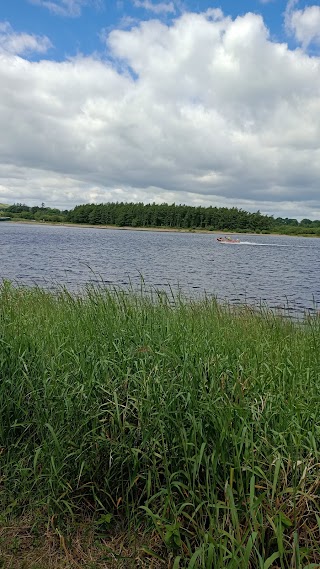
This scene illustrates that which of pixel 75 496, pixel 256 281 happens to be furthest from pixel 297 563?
pixel 256 281

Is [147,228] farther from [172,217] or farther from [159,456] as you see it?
[159,456]

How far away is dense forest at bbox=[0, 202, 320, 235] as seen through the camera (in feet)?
518

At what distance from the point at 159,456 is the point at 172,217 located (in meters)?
163

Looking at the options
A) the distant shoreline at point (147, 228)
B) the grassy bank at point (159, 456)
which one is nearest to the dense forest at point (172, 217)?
the distant shoreline at point (147, 228)

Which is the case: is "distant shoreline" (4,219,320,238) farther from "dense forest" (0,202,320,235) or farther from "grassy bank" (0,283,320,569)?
"grassy bank" (0,283,320,569)

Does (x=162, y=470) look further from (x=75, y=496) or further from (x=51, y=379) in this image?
(x=51, y=379)

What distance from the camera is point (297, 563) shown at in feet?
7.61

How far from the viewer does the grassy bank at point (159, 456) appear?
2.68 m

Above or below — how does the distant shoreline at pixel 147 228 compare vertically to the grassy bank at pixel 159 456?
below

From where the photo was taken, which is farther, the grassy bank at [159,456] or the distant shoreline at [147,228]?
the distant shoreline at [147,228]

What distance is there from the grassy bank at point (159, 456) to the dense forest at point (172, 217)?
154895 mm

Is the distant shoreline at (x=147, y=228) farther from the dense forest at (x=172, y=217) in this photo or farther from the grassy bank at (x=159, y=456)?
the grassy bank at (x=159, y=456)

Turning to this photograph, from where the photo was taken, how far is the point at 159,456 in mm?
3020

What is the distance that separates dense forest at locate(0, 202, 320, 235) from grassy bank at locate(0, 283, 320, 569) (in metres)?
155
